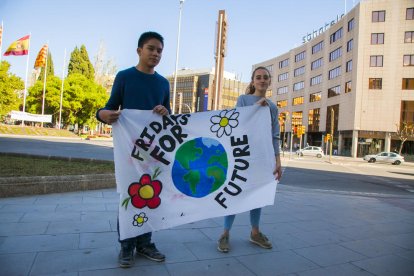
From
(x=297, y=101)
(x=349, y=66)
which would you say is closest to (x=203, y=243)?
(x=349, y=66)

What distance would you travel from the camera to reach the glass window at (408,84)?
46094mm

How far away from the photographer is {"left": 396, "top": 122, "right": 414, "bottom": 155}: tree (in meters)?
44.4

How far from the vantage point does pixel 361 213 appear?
6.34m

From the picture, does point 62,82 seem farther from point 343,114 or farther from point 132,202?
point 132,202

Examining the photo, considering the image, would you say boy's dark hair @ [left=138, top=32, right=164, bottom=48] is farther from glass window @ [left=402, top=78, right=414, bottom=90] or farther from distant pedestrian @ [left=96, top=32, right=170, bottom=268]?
glass window @ [left=402, top=78, right=414, bottom=90]

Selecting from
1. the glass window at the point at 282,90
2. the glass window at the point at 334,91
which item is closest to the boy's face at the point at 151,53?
the glass window at the point at 334,91

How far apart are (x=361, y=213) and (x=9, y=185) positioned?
6.64 meters

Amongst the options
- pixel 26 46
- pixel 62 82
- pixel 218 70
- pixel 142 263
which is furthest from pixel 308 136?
pixel 142 263

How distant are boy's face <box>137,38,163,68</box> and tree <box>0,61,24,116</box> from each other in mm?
39770

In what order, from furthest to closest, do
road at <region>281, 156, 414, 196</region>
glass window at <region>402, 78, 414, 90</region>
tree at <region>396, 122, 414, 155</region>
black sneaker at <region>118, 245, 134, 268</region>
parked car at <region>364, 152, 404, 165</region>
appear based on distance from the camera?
glass window at <region>402, 78, 414, 90</region>
tree at <region>396, 122, 414, 155</region>
parked car at <region>364, 152, 404, 165</region>
road at <region>281, 156, 414, 196</region>
black sneaker at <region>118, 245, 134, 268</region>

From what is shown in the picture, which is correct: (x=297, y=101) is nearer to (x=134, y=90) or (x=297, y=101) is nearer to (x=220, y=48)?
(x=220, y=48)

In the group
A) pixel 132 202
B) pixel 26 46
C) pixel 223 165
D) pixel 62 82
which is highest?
pixel 26 46

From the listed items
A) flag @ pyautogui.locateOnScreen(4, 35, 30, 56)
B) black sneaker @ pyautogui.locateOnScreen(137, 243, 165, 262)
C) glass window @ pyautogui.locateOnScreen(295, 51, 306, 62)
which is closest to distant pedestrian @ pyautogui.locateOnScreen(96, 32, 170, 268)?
black sneaker @ pyautogui.locateOnScreen(137, 243, 165, 262)

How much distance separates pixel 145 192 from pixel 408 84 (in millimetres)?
53039
